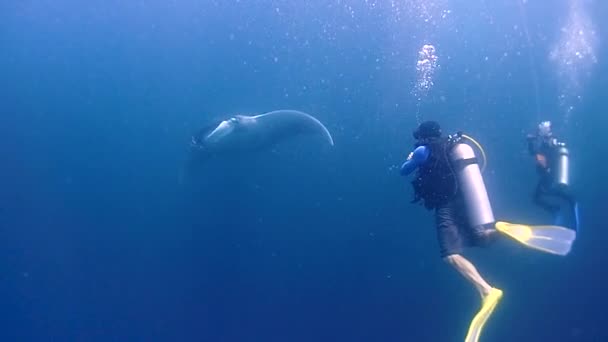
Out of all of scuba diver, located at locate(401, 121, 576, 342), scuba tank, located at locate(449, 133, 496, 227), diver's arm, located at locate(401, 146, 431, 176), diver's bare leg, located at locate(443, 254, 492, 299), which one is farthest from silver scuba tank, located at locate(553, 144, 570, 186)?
diver's arm, located at locate(401, 146, 431, 176)

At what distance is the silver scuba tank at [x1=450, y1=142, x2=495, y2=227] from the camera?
6277 millimetres

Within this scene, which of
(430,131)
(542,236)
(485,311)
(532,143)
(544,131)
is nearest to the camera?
(485,311)

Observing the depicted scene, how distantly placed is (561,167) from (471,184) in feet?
15.0

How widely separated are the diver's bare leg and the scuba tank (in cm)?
54

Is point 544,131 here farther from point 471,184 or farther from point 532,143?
point 471,184

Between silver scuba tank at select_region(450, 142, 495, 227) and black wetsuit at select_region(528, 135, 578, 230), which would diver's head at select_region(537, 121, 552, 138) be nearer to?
black wetsuit at select_region(528, 135, 578, 230)

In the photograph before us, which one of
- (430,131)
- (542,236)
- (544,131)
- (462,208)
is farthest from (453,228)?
(544,131)

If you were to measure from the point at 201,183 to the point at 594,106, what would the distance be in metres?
53.6

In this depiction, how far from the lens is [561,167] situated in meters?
9.59

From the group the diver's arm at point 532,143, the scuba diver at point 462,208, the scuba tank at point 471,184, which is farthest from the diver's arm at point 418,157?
the diver's arm at point 532,143

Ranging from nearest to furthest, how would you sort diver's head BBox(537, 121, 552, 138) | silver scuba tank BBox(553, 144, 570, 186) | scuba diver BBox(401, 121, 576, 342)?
1. scuba diver BBox(401, 121, 576, 342)
2. silver scuba tank BBox(553, 144, 570, 186)
3. diver's head BBox(537, 121, 552, 138)

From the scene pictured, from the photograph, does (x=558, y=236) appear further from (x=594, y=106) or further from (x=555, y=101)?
(x=594, y=106)

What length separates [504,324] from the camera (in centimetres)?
1636

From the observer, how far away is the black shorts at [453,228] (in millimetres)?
6500
